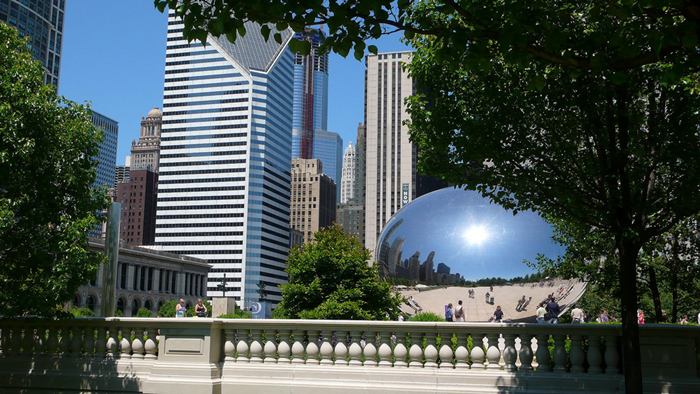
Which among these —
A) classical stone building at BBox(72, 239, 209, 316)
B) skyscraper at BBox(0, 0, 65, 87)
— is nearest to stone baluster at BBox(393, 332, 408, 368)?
classical stone building at BBox(72, 239, 209, 316)

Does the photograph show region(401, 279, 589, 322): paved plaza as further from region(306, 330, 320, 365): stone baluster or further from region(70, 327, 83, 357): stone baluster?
region(70, 327, 83, 357): stone baluster

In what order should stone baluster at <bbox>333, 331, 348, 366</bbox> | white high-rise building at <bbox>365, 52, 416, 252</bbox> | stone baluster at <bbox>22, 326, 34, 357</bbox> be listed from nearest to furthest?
stone baluster at <bbox>333, 331, 348, 366</bbox> < stone baluster at <bbox>22, 326, 34, 357</bbox> < white high-rise building at <bbox>365, 52, 416, 252</bbox>

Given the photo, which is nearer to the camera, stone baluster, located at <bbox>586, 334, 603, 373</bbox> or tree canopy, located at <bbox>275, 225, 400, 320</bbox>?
stone baluster, located at <bbox>586, 334, 603, 373</bbox>

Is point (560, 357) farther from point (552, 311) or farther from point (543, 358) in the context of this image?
point (552, 311)

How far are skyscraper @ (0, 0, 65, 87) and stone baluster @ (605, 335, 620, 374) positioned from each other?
468 ft

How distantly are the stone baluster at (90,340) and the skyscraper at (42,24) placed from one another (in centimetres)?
13776

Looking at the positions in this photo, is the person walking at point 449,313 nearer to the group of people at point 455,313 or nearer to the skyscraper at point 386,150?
the group of people at point 455,313

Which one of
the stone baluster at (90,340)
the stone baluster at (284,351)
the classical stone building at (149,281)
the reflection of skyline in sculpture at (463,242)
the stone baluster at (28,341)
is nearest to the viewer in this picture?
the stone baluster at (284,351)

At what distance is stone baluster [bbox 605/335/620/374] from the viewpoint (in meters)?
10.2

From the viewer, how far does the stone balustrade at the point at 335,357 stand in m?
10.2

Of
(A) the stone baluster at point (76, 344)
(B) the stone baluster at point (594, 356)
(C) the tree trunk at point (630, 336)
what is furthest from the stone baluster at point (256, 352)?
(C) the tree trunk at point (630, 336)

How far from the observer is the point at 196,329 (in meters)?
11.2

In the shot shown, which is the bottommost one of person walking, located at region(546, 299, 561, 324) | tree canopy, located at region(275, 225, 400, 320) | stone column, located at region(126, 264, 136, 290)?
person walking, located at region(546, 299, 561, 324)

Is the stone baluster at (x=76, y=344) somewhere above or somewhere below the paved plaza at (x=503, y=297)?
below
